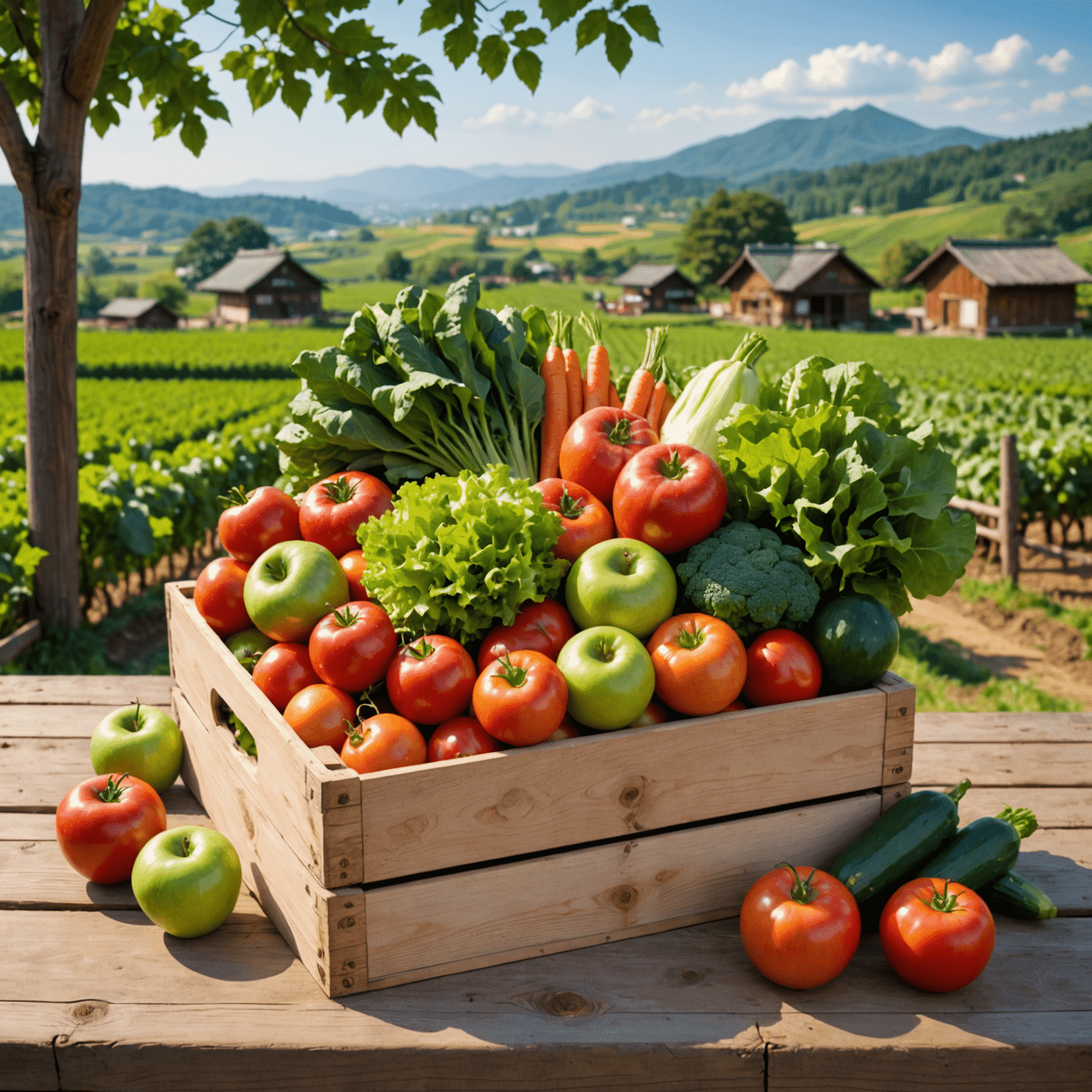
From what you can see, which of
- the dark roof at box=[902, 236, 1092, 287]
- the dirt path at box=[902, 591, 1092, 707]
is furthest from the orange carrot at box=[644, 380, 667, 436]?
the dark roof at box=[902, 236, 1092, 287]

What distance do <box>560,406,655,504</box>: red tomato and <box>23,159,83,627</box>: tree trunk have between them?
11.1 feet

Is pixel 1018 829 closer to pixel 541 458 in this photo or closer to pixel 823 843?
pixel 823 843

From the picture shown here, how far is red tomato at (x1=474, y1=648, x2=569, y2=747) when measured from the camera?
1.98 metres

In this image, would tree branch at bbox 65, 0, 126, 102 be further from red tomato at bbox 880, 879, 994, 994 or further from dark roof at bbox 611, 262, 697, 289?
dark roof at bbox 611, 262, 697, 289

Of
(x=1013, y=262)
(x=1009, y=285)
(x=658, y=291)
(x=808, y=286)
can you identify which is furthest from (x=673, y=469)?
(x=658, y=291)

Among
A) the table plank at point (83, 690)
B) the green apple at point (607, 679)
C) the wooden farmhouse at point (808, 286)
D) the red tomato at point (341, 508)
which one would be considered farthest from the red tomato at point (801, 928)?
the wooden farmhouse at point (808, 286)

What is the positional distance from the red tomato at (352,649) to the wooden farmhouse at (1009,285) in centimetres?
6213

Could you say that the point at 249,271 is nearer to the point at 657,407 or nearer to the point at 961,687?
the point at 961,687

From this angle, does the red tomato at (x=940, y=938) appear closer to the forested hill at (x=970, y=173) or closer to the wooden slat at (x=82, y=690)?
the wooden slat at (x=82, y=690)

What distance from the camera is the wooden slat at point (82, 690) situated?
3.62 metres

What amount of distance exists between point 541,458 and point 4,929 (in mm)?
1899

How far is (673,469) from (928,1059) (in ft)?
4.46

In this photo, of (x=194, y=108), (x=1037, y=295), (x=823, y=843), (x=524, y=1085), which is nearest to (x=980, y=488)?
(x=194, y=108)

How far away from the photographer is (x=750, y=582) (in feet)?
7.34
